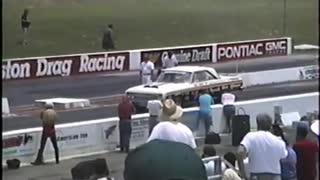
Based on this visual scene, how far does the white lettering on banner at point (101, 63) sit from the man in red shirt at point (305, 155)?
2297cm

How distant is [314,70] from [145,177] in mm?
29503

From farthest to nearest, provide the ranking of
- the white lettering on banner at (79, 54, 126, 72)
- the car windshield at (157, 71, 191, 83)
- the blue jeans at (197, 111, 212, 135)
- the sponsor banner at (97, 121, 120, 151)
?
the white lettering on banner at (79, 54, 126, 72) → the car windshield at (157, 71, 191, 83) → the blue jeans at (197, 111, 212, 135) → the sponsor banner at (97, 121, 120, 151)

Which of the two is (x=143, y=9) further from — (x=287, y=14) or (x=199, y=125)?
(x=199, y=125)

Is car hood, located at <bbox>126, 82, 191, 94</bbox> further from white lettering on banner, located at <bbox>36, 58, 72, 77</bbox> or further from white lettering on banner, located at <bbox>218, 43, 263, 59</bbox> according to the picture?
white lettering on banner, located at <bbox>218, 43, 263, 59</bbox>

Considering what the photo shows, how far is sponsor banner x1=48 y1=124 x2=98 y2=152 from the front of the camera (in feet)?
55.6

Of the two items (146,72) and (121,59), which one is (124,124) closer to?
(146,72)

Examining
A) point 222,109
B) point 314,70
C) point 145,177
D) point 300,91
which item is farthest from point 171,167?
point 314,70

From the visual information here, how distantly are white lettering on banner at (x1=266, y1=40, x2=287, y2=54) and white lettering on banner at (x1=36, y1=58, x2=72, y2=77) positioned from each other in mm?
11582

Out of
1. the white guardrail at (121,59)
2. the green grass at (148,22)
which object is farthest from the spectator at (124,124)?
the green grass at (148,22)

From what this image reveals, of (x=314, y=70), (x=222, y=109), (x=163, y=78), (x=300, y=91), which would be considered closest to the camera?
(x=222, y=109)

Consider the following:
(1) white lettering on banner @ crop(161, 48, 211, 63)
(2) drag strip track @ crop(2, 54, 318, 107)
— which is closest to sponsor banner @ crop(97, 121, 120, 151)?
(2) drag strip track @ crop(2, 54, 318, 107)

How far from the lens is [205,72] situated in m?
24.4

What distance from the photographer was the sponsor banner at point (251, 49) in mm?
38281

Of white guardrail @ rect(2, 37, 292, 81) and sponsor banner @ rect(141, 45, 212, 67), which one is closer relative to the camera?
white guardrail @ rect(2, 37, 292, 81)
